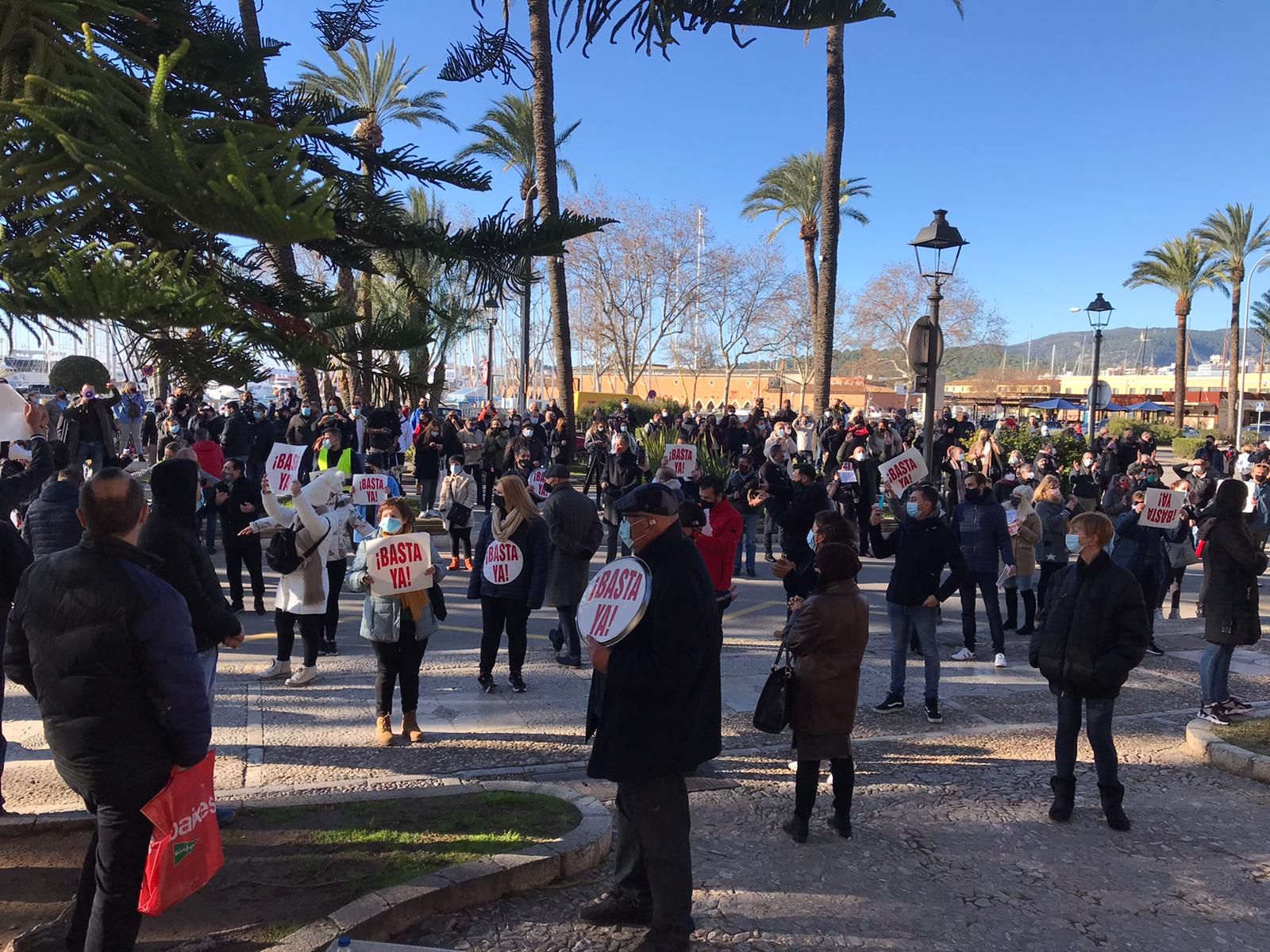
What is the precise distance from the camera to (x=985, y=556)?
9.62 meters

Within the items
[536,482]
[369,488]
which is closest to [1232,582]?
[369,488]

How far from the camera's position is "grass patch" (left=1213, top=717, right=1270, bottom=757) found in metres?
6.52

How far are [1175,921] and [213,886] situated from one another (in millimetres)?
4342

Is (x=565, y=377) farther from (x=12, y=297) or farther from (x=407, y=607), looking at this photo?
(x=12, y=297)

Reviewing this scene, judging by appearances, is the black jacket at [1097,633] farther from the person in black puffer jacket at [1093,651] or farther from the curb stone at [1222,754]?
the curb stone at [1222,754]

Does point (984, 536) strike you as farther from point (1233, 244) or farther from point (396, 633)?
point (1233, 244)

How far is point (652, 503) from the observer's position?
380 centimetres

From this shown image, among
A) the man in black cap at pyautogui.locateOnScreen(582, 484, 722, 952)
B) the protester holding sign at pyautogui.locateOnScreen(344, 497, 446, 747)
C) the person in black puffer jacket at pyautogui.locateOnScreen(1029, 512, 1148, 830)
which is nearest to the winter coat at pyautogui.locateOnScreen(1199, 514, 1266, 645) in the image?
the person in black puffer jacket at pyautogui.locateOnScreen(1029, 512, 1148, 830)

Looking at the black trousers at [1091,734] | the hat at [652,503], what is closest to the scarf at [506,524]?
the hat at [652,503]

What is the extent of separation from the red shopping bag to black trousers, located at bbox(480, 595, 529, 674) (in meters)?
4.09

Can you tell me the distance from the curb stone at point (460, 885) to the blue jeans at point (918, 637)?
11.0 feet

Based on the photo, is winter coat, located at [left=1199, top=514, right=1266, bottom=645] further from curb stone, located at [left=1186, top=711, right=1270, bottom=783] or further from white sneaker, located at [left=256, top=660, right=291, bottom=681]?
white sneaker, located at [left=256, top=660, right=291, bottom=681]

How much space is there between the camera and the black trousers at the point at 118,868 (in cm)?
321

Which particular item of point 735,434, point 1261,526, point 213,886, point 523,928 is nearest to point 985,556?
point 1261,526
